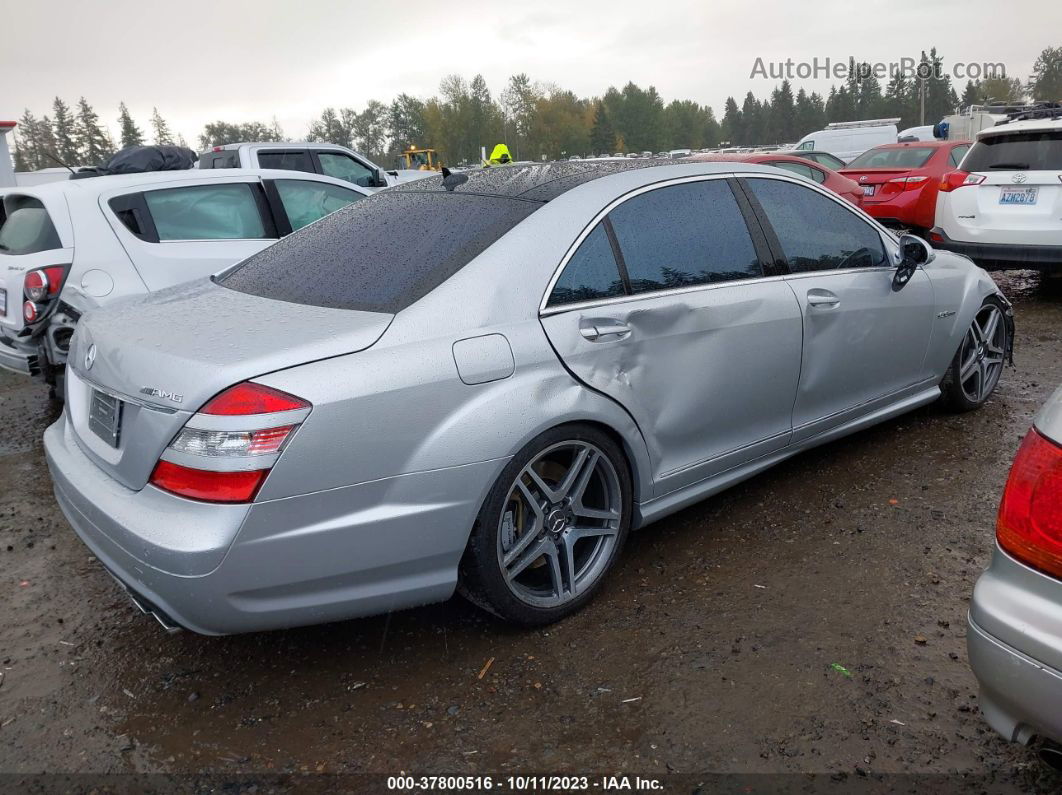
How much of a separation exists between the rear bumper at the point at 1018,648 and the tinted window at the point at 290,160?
38.2 ft

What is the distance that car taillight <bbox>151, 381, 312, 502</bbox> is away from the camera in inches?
90.7

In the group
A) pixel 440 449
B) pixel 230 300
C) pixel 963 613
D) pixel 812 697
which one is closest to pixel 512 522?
pixel 440 449

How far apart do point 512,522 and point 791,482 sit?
1.84 metres

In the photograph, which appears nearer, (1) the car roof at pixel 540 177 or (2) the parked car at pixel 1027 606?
(2) the parked car at pixel 1027 606

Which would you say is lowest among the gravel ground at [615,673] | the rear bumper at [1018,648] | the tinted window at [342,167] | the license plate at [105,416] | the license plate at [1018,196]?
the gravel ground at [615,673]

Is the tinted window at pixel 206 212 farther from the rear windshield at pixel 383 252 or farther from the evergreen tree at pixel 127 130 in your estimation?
the evergreen tree at pixel 127 130

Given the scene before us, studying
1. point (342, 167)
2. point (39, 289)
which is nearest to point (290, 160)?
point (342, 167)

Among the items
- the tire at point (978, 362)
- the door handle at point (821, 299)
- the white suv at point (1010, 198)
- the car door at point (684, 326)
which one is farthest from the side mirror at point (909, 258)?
the white suv at point (1010, 198)

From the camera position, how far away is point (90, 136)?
11031 centimetres

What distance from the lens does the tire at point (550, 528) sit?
8.98 feet

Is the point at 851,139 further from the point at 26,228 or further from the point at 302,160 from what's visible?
the point at 26,228

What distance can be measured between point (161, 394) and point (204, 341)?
223 mm

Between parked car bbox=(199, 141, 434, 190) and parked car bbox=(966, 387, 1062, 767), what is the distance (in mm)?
10455

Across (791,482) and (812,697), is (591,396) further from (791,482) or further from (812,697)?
(791,482)
